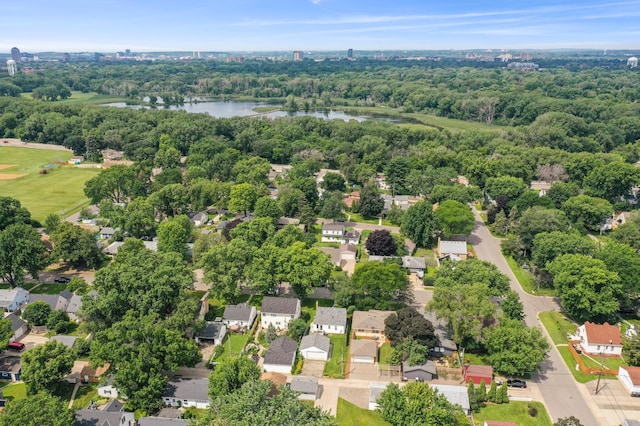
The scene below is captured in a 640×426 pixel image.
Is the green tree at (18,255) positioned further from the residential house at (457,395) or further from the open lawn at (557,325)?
the open lawn at (557,325)

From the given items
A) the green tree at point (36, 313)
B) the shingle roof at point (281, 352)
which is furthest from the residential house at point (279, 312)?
the green tree at point (36, 313)

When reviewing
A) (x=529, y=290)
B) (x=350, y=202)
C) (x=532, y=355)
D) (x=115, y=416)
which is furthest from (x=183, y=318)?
(x=350, y=202)

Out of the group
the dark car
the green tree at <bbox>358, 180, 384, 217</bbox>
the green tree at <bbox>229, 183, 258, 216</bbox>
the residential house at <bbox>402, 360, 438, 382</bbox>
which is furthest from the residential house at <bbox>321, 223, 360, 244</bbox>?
the dark car

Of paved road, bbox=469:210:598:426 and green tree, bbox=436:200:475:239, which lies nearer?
paved road, bbox=469:210:598:426

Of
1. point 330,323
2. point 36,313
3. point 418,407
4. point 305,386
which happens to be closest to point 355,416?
point 305,386

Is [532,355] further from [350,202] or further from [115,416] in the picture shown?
[350,202]

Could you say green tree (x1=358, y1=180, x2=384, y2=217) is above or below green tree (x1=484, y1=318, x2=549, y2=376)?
above

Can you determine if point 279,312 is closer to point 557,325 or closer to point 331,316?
point 331,316

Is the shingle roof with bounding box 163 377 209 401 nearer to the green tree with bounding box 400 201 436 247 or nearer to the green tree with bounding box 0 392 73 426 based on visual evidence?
the green tree with bounding box 0 392 73 426
